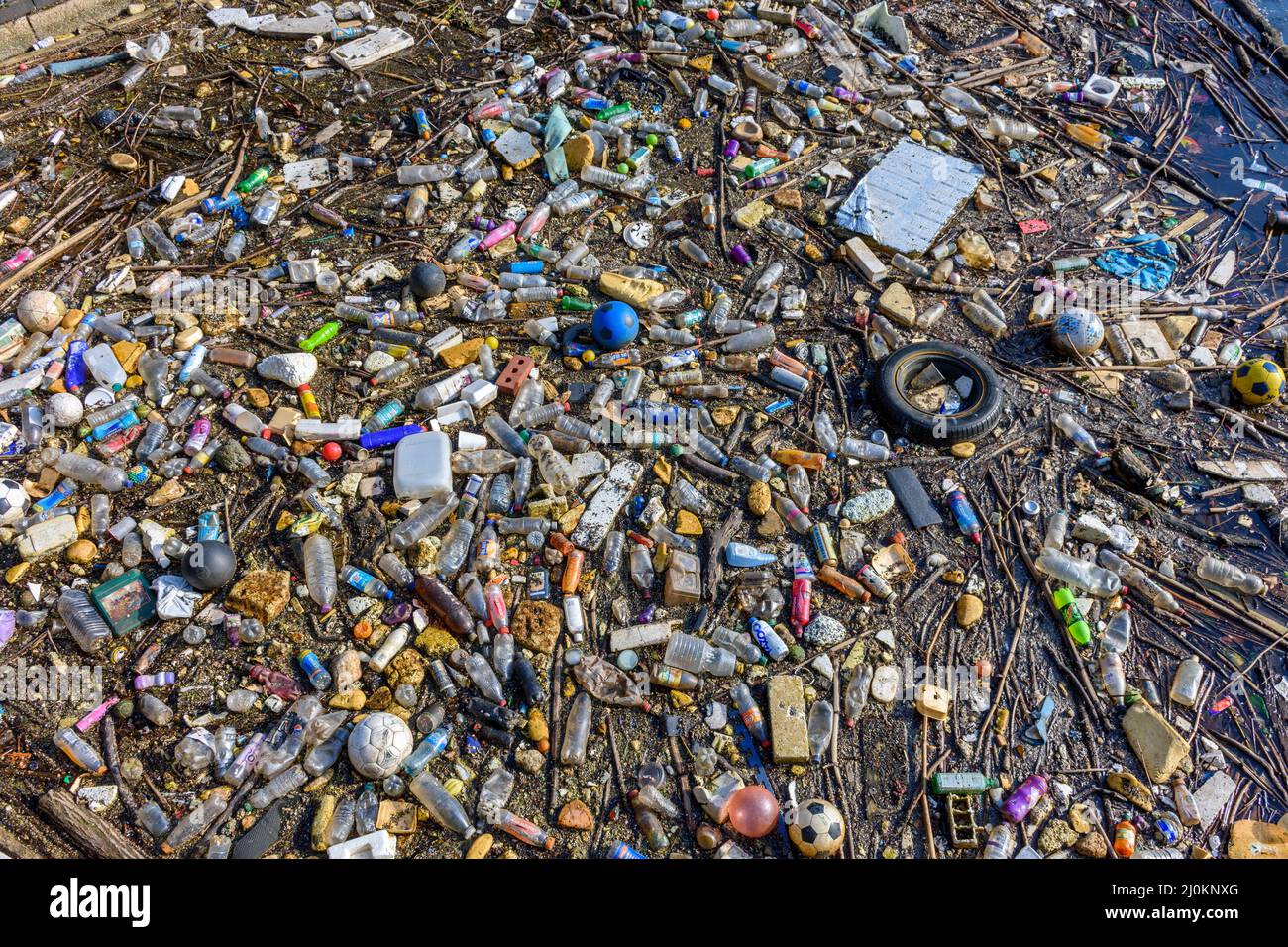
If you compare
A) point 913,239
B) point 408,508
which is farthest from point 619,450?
point 913,239

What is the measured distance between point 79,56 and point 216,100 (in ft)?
4.11

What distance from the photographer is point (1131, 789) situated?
376 centimetres

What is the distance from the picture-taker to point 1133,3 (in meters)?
8.23

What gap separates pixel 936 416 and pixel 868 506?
0.73 meters

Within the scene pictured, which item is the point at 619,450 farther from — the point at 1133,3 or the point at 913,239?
the point at 1133,3

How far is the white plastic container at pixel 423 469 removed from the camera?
444cm

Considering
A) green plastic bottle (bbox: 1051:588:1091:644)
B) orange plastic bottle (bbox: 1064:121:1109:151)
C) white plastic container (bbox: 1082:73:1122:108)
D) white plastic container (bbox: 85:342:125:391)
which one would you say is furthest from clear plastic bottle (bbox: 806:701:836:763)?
white plastic container (bbox: 1082:73:1122:108)

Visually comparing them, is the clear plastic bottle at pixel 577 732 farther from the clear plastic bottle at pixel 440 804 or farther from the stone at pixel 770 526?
the stone at pixel 770 526

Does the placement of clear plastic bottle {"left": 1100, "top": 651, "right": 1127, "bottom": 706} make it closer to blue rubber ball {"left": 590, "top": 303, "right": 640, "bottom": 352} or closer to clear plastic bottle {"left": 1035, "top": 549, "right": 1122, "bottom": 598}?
clear plastic bottle {"left": 1035, "top": 549, "right": 1122, "bottom": 598}

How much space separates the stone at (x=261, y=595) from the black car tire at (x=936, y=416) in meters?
3.38

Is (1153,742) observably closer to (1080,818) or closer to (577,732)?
(1080,818)

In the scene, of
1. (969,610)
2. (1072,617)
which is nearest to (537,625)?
(969,610)

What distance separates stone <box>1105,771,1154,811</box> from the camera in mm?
3730

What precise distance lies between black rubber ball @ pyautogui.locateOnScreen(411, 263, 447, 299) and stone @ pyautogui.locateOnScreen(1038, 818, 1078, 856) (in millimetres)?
4369
